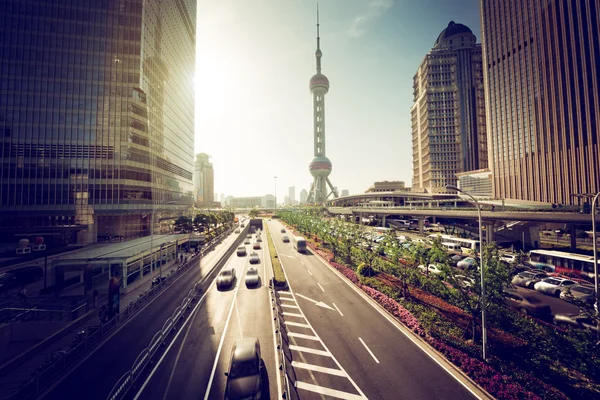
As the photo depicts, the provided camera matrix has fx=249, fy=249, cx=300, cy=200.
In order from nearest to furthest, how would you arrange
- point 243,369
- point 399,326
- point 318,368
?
point 243,369 < point 318,368 < point 399,326

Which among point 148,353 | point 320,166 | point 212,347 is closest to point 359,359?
point 212,347

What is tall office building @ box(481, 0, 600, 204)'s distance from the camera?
6128cm

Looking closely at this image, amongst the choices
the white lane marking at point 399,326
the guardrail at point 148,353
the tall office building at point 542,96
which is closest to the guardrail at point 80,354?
the guardrail at point 148,353

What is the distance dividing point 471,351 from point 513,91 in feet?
314

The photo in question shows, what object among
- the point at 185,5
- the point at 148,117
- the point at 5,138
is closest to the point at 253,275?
the point at 148,117

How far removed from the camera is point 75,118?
184 ft

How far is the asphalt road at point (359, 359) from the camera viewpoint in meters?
13.1

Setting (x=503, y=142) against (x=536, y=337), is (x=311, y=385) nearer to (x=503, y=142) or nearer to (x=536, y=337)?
(x=536, y=337)

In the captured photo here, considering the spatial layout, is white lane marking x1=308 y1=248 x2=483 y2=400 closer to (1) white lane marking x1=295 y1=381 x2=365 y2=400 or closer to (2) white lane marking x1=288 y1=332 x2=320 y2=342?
(1) white lane marking x1=295 y1=381 x2=365 y2=400

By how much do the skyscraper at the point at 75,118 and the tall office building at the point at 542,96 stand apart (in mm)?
103345

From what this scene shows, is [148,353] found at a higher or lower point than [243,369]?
lower

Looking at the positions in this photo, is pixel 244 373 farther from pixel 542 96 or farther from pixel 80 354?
pixel 542 96

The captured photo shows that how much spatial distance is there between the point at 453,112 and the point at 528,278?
367 feet

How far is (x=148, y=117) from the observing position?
210ft
